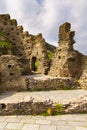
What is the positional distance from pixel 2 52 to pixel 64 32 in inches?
289

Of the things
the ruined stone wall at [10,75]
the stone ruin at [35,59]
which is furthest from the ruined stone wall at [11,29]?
the ruined stone wall at [10,75]

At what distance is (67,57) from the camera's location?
55.9ft

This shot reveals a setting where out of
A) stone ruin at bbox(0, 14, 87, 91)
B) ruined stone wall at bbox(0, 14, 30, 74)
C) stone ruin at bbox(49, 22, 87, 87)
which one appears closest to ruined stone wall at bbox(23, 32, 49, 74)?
stone ruin at bbox(0, 14, 87, 91)

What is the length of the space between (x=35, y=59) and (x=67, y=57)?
31.3 ft

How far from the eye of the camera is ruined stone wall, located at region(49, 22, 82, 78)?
660 inches

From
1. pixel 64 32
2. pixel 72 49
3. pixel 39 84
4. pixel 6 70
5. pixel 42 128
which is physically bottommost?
pixel 42 128

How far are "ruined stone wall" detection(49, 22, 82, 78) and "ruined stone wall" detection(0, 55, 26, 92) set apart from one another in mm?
5368

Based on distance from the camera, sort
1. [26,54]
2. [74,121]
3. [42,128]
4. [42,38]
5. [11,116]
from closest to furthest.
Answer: [42,128] < [74,121] < [11,116] < [42,38] < [26,54]

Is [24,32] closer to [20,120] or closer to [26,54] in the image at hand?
[26,54]

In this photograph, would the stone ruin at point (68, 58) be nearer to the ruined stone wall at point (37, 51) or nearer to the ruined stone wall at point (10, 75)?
the ruined stone wall at point (37, 51)

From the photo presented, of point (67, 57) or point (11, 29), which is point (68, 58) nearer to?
point (67, 57)

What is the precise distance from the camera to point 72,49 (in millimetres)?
17422

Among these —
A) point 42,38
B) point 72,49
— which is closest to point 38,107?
point 72,49

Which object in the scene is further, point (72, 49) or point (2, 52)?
point (2, 52)
